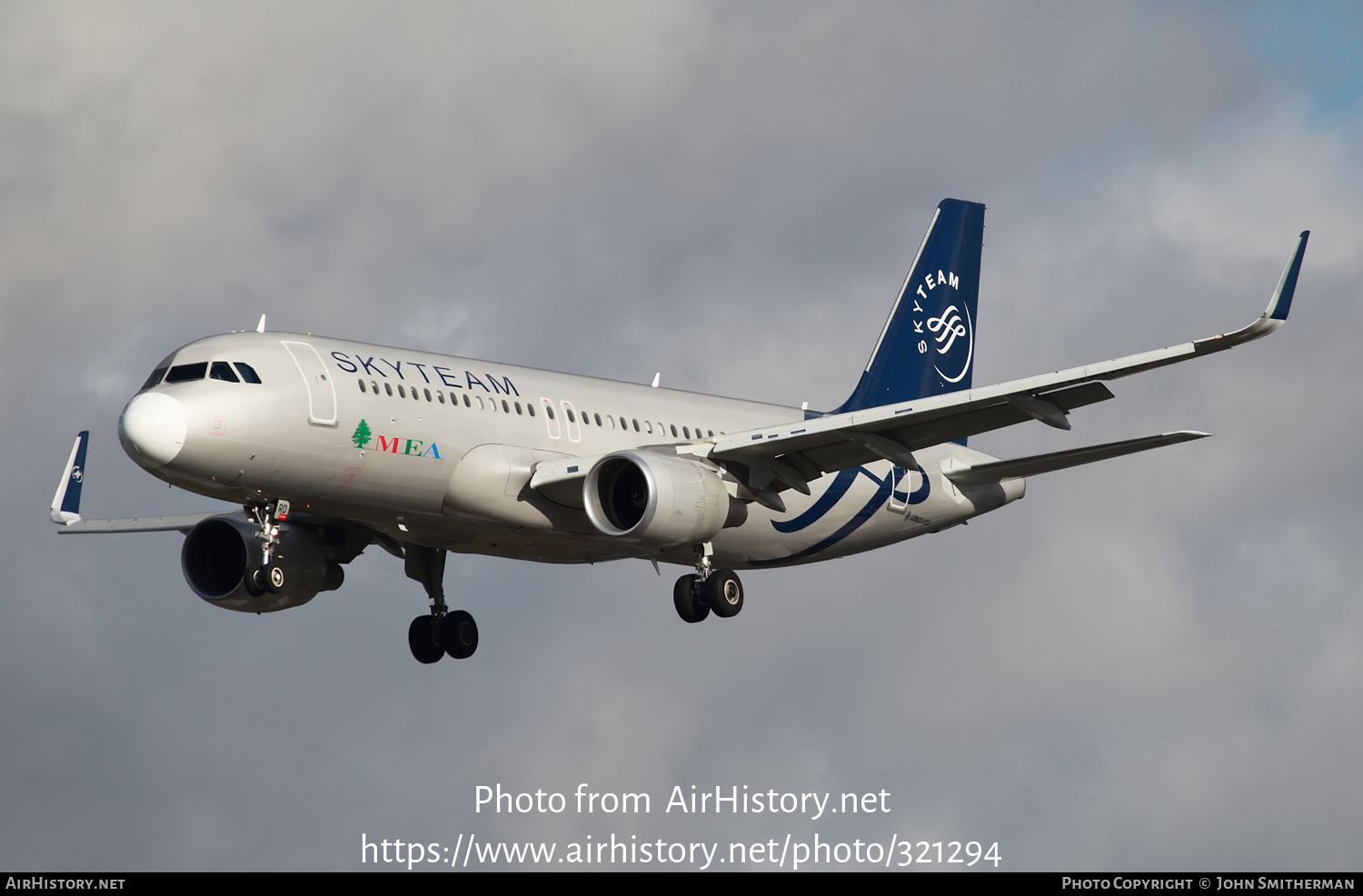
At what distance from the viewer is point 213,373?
36.2 m

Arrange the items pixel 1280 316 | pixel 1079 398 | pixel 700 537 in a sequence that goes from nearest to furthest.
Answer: pixel 1280 316 → pixel 1079 398 → pixel 700 537

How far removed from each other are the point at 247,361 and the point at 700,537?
9699 millimetres

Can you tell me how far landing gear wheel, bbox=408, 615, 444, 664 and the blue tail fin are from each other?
11899 mm

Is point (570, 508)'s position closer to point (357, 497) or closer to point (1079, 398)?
point (357, 497)

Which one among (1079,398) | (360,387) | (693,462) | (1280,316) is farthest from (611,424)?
(1280,316)

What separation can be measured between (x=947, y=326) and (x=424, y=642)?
16.5m

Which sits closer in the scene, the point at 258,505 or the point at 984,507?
the point at 258,505

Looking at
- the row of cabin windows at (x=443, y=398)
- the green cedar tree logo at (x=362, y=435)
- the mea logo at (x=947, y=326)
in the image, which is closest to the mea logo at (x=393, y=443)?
the green cedar tree logo at (x=362, y=435)

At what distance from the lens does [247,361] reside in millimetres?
36406

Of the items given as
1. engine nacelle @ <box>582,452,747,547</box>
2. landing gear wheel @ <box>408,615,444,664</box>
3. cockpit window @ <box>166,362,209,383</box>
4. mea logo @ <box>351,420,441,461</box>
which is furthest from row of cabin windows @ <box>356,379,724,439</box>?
landing gear wheel @ <box>408,615,444,664</box>

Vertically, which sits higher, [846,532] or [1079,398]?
[846,532]

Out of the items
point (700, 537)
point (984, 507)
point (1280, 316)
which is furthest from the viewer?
point (984, 507)

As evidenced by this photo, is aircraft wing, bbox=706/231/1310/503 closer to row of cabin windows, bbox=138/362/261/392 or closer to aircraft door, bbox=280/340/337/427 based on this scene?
aircraft door, bbox=280/340/337/427

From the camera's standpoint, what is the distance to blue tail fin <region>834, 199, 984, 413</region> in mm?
50875
